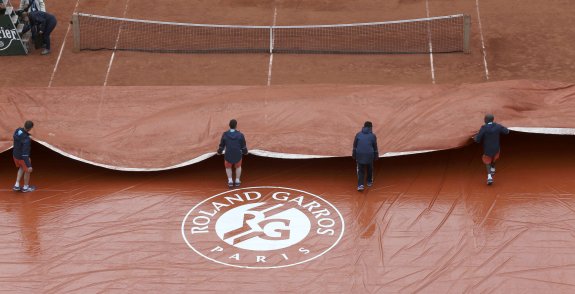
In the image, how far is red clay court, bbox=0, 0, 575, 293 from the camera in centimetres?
1430

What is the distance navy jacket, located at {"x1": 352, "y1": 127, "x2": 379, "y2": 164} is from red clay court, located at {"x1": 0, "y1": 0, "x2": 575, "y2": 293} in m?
0.76

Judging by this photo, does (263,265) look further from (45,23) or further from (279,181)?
(45,23)

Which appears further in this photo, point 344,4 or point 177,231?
point 344,4

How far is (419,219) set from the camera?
616 inches

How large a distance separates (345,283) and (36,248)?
544cm

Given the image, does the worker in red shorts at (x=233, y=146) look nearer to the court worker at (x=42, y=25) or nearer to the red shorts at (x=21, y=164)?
the red shorts at (x=21, y=164)

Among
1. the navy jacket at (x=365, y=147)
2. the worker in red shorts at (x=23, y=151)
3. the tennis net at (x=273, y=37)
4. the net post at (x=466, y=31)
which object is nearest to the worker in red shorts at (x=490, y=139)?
the navy jacket at (x=365, y=147)

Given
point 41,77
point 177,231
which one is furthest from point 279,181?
point 41,77

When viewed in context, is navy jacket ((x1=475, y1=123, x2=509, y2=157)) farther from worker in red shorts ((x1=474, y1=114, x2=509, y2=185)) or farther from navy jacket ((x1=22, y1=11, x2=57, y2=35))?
navy jacket ((x1=22, y1=11, x2=57, y2=35))

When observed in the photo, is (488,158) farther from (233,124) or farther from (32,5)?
(32,5)

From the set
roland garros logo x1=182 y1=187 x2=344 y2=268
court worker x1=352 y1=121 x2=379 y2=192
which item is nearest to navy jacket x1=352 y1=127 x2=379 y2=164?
court worker x1=352 y1=121 x2=379 y2=192

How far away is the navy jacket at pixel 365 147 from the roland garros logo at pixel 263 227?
1079 mm

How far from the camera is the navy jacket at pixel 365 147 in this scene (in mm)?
16109

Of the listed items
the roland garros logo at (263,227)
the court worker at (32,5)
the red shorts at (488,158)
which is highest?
the court worker at (32,5)
